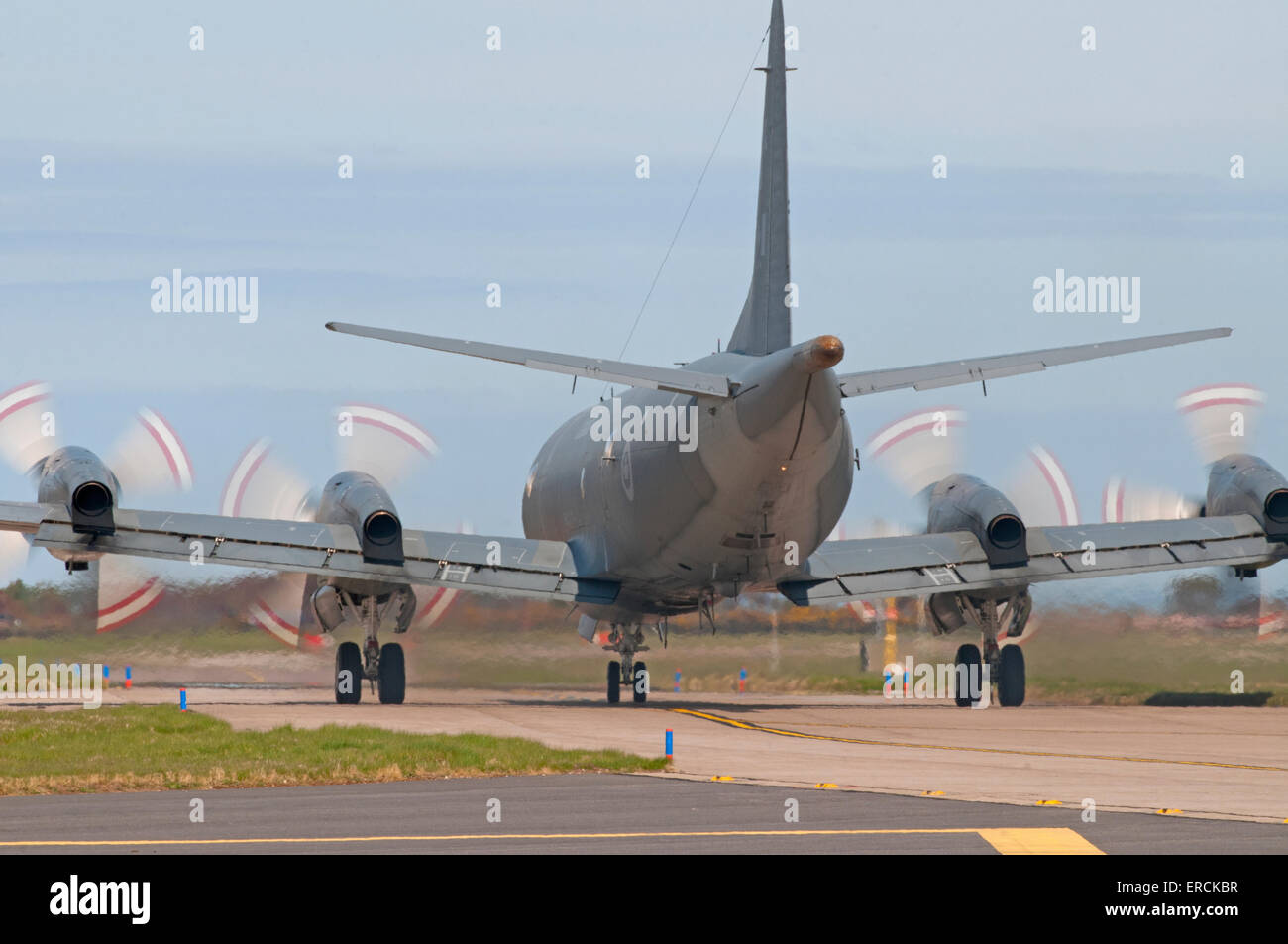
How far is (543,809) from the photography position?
14500mm

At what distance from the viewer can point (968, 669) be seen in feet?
107

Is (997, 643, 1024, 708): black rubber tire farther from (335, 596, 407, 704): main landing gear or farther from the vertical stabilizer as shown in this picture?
(335, 596, 407, 704): main landing gear

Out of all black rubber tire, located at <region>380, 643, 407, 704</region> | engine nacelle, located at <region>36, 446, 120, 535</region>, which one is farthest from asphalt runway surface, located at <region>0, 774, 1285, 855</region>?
black rubber tire, located at <region>380, 643, 407, 704</region>

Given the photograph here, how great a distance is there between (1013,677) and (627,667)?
25.6 feet

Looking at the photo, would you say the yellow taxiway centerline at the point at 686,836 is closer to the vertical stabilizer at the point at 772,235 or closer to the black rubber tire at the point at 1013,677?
the vertical stabilizer at the point at 772,235

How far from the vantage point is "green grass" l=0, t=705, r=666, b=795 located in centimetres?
1711

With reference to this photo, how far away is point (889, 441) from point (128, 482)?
47.1ft

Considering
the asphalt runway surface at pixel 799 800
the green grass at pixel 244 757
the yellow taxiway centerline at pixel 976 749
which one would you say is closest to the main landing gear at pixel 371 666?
the asphalt runway surface at pixel 799 800

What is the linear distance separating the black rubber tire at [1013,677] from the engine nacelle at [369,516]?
11023 mm

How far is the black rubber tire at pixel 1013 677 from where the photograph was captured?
31.7m

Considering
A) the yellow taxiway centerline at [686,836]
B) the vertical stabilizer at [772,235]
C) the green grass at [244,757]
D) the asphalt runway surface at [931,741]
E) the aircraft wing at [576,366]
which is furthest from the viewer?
the vertical stabilizer at [772,235]
